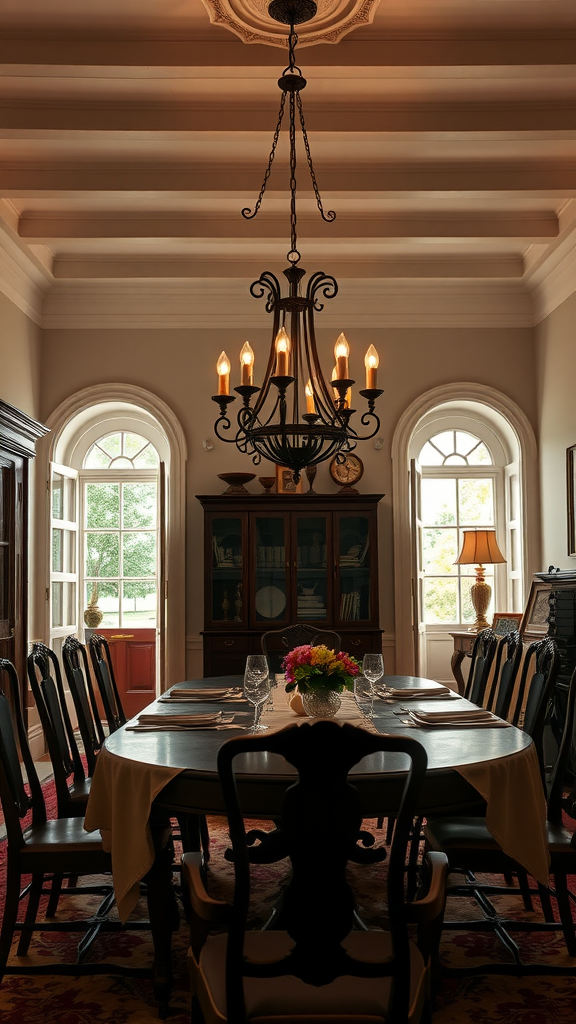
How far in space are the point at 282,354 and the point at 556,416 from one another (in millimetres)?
3619

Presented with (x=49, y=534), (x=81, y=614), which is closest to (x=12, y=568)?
(x=49, y=534)

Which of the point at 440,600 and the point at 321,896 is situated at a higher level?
the point at 440,600

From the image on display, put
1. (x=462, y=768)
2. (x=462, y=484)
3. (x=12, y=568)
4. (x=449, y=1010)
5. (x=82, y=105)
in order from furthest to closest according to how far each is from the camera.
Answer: (x=462, y=484), (x=12, y=568), (x=82, y=105), (x=449, y=1010), (x=462, y=768)

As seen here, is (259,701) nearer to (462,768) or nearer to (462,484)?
(462,768)

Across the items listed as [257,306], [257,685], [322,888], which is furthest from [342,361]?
[257,306]

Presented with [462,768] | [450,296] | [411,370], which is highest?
[450,296]

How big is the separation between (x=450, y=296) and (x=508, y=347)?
0.59m

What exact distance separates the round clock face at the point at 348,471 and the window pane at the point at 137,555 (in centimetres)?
A: 181

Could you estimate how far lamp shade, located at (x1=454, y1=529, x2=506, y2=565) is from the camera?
6.43 m

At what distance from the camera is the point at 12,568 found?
18.4ft

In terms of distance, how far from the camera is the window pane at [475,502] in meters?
7.46

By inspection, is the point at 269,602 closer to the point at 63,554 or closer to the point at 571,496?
the point at 63,554

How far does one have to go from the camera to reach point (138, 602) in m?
7.72

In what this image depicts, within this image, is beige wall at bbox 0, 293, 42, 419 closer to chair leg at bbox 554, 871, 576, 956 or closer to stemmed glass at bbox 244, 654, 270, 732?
stemmed glass at bbox 244, 654, 270, 732
